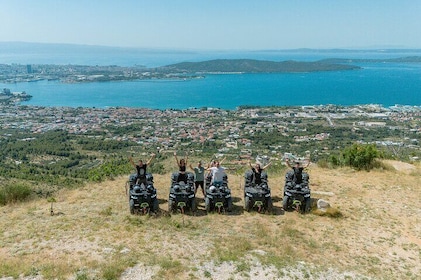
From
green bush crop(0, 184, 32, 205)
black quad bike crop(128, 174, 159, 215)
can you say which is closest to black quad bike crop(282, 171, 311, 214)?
black quad bike crop(128, 174, 159, 215)

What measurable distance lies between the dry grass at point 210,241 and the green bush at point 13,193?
0.81 metres

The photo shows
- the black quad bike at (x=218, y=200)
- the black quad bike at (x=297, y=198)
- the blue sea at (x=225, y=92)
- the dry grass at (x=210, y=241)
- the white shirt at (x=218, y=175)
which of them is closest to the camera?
the dry grass at (x=210, y=241)

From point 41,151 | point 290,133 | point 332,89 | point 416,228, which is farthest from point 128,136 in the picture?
point 332,89

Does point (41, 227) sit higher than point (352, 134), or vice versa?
point (41, 227)

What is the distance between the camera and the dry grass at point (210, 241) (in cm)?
626

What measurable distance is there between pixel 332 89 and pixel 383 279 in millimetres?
129500

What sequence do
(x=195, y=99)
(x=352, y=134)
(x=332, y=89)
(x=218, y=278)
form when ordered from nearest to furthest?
(x=218, y=278), (x=352, y=134), (x=195, y=99), (x=332, y=89)

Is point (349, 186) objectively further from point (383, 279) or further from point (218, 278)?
point (218, 278)

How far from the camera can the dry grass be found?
626cm

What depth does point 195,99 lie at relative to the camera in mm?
105812

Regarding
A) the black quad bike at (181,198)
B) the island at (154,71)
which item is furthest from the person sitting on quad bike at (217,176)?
the island at (154,71)

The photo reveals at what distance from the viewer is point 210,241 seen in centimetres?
759

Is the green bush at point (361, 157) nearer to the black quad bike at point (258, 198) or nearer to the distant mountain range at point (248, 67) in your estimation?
the black quad bike at point (258, 198)

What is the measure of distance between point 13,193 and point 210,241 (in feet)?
24.7
